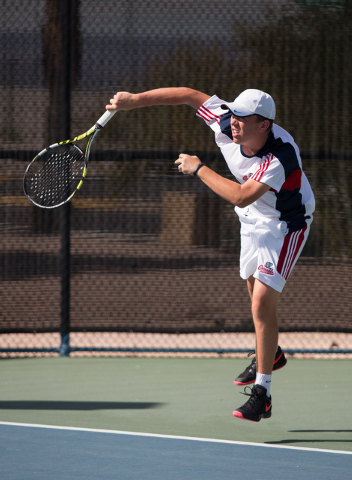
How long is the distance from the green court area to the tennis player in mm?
321

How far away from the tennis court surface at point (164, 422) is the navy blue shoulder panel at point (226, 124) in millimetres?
1537

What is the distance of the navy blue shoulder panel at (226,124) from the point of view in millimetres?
4086

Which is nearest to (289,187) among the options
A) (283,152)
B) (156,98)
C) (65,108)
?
(283,152)

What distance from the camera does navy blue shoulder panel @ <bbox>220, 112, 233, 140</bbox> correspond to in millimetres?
4086

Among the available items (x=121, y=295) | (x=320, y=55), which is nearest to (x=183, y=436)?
(x=121, y=295)

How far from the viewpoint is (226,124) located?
13.4 ft

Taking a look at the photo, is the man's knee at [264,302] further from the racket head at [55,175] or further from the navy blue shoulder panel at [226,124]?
the racket head at [55,175]

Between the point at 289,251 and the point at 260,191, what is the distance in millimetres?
465

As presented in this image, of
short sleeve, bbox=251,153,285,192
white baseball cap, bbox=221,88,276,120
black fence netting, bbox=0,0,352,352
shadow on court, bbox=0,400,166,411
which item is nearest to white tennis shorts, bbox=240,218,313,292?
short sleeve, bbox=251,153,285,192

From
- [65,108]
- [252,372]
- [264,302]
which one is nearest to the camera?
[264,302]

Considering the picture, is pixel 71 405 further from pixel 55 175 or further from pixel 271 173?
pixel 271 173

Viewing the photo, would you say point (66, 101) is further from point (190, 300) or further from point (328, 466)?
point (328, 466)

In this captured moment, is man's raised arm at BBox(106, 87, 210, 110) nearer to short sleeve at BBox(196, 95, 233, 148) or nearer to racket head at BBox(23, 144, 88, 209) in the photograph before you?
short sleeve at BBox(196, 95, 233, 148)

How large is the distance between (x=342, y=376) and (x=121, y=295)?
1782 mm
